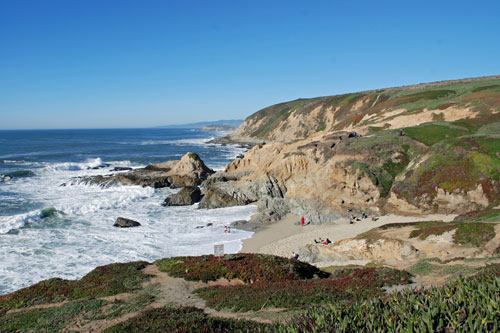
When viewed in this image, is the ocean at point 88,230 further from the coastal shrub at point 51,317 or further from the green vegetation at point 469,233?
the green vegetation at point 469,233

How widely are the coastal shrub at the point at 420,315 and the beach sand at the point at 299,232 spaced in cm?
1667

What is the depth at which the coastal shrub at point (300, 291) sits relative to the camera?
453 inches

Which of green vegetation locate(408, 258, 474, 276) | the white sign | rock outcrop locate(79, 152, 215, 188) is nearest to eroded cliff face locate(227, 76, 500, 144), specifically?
rock outcrop locate(79, 152, 215, 188)

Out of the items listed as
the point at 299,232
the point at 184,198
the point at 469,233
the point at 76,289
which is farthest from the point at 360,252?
the point at 184,198

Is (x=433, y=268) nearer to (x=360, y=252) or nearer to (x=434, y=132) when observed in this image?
(x=360, y=252)

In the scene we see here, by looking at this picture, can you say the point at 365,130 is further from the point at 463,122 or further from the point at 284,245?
the point at 284,245

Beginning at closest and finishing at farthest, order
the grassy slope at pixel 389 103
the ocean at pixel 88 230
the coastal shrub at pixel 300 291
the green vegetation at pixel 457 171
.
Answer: the coastal shrub at pixel 300 291
the ocean at pixel 88 230
the green vegetation at pixel 457 171
the grassy slope at pixel 389 103

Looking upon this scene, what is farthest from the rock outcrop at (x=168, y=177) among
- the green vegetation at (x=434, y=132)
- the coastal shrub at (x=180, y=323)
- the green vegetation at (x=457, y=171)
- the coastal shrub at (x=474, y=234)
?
the coastal shrub at (x=180, y=323)

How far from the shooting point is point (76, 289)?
14.6 m

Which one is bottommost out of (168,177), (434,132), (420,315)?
(168,177)

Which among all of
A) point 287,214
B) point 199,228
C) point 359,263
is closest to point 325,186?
point 287,214

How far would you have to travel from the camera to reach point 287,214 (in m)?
33.1

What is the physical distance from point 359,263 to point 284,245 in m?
7.03

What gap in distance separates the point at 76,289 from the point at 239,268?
7.08m
